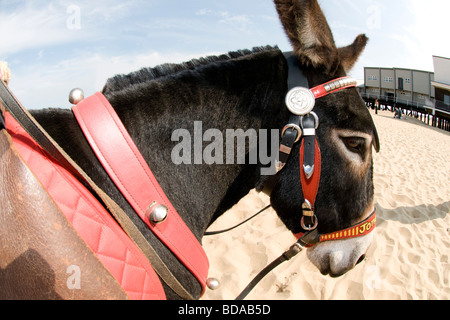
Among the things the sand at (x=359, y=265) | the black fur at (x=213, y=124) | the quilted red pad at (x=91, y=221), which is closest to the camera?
the quilted red pad at (x=91, y=221)

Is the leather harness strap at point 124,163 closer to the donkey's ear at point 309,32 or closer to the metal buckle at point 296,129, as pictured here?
the metal buckle at point 296,129

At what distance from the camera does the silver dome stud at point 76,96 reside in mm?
1336

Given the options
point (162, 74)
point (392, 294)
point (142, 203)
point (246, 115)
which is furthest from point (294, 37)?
point (392, 294)

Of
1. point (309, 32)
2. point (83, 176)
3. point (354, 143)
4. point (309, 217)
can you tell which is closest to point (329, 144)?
point (354, 143)

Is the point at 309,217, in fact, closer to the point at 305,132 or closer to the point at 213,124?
the point at 305,132

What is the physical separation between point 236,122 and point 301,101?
1.21 ft

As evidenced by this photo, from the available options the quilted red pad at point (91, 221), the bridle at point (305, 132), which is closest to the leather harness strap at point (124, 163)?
the quilted red pad at point (91, 221)

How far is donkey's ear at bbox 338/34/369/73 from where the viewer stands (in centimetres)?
194

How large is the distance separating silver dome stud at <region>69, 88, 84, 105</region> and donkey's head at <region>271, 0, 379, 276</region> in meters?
1.07

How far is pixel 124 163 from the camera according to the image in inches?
45.6

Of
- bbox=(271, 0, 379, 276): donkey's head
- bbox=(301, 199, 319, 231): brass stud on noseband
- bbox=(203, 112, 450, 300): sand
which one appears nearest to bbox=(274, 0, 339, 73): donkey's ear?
bbox=(271, 0, 379, 276): donkey's head

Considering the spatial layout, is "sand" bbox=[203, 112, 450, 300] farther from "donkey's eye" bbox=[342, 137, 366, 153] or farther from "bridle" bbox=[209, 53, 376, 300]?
"donkey's eye" bbox=[342, 137, 366, 153]

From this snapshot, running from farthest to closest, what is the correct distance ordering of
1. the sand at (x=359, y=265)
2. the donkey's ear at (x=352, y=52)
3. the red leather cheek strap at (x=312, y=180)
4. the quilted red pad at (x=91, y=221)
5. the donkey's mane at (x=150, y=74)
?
the sand at (x=359, y=265), the donkey's ear at (x=352, y=52), the red leather cheek strap at (x=312, y=180), the donkey's mane at (x=150, y=74), the quilted red pad at (x=91, y=221)

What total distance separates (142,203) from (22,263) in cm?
44
